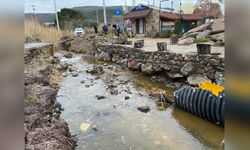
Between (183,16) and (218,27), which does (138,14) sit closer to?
(183,16)

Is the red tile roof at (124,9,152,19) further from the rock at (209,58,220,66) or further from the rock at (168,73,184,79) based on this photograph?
the rock at (209,58,220,66)

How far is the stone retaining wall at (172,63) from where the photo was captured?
7.81 meters

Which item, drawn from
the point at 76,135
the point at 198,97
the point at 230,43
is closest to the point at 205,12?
the point at 198,97

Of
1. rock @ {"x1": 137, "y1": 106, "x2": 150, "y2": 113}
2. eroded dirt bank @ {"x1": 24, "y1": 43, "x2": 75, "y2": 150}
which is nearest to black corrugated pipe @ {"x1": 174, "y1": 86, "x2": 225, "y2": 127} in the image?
rock @ {"x1": 137, "y1": 106, "x2": 150, "y2": 113}

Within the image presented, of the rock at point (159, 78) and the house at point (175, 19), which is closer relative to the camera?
the rock at point (159, 78)

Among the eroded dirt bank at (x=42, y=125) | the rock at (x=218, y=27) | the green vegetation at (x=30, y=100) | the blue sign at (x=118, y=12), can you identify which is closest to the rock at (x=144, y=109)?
the eroded dirt bank at (x=42, y=125)

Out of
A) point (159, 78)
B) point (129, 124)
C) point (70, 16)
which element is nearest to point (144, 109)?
point (129, 124)

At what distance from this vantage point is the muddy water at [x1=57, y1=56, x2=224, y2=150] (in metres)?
4.62

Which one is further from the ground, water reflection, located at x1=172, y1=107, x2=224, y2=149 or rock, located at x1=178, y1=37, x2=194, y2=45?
rock, located at x1=178, y1=37, x2=194, y2=45

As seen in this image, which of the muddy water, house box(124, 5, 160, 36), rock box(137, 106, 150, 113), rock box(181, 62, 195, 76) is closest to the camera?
the muddy water

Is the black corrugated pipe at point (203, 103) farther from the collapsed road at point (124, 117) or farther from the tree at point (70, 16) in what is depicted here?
the tree at point (70, 16)

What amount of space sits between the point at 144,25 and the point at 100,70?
38.6 feet

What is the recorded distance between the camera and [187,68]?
8414mm

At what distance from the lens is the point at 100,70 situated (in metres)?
11.1
